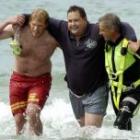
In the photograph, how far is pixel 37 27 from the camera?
858 centimetres

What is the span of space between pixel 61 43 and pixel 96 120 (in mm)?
1079

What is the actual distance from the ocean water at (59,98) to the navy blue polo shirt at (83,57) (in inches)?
23.6

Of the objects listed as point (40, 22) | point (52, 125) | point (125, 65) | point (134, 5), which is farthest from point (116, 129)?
point (134, 5)

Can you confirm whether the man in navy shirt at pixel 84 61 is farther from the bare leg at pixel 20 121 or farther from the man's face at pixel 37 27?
the bare leg at pixel 20 121

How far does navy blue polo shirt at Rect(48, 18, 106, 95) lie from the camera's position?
839cm

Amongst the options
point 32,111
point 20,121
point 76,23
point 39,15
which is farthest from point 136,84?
point 20,121

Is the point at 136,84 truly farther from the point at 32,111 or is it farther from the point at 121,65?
the point at 32,111

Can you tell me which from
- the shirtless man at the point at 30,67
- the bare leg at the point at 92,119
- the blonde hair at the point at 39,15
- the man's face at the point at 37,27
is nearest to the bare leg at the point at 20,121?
the shirtless man at the point at 30,67

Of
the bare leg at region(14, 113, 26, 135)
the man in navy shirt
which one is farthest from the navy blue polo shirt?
the bare leg at region(14, 113, 26, 135)

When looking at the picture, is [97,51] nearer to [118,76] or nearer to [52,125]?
[118,76]

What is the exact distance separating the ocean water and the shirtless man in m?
0.35

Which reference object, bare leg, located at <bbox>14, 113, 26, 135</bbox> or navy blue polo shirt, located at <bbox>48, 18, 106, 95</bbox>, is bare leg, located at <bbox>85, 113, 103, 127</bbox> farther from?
bare leg, located at <bbox>14, 113, 26, 135</bbox>

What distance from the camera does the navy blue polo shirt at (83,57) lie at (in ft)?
27.5

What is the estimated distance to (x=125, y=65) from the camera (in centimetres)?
817
